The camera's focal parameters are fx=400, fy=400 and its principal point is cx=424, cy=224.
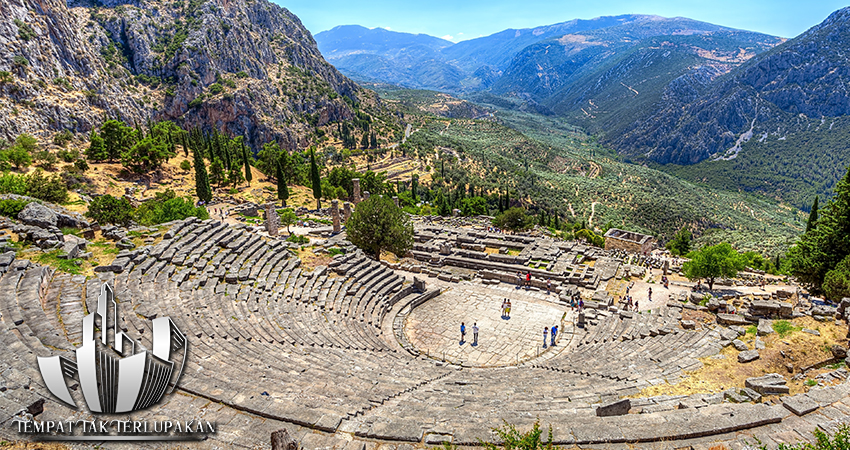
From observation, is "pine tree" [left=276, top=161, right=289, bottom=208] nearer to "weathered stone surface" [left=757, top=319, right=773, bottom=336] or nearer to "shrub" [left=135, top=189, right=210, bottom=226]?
"shrub" [left=135, top=189, right=210, bottom=226]

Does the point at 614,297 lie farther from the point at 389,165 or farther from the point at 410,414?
the point at 389,165

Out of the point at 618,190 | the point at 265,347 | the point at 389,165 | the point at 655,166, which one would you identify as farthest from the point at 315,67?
the point at 265,347

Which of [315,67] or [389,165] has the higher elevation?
[315,67]

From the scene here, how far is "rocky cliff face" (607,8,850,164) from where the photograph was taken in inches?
5945

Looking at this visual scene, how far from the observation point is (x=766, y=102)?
160375mm

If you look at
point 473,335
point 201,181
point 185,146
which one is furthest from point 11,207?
point 185,146

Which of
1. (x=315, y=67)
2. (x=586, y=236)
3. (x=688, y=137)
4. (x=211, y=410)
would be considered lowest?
(x=586, y=236)

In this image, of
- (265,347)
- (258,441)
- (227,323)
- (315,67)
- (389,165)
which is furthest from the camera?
(315,67)

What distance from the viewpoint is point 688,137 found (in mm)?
169375

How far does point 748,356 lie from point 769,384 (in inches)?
134

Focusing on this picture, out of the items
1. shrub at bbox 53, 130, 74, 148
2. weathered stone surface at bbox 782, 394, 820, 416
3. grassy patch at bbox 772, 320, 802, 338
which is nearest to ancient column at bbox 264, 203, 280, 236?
weathered stone surface at bbox 782, 394, 820, 416

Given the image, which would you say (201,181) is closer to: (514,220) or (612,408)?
(514,220)

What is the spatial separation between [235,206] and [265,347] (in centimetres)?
3984

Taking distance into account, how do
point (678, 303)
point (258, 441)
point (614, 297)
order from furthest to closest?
1. point (614, 297)
2. point (678, 303)
3. point (258, 441)
